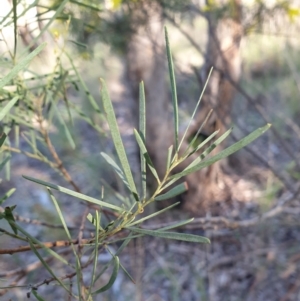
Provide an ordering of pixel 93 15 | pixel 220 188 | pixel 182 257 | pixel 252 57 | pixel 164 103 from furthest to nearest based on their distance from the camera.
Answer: pixel 252 57
pixel 220 188
pixel 164 103
pixel 182 257
pixel 93 15

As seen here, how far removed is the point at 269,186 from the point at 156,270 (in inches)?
28.1

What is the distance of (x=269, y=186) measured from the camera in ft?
6.46

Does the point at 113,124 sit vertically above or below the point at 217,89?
above

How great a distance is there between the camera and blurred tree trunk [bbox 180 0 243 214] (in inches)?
44.5

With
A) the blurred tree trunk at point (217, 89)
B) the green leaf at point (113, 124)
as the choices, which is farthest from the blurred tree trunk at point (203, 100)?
the green leaf at point (113, 124)

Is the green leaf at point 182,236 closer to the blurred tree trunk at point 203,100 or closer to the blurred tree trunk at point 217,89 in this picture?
the blurred tree trunk at point 217,89

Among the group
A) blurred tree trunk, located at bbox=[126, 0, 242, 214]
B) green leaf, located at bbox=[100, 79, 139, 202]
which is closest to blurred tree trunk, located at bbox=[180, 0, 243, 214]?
blurred tree trunk, located at bbox=[126, 0, 242, 214]

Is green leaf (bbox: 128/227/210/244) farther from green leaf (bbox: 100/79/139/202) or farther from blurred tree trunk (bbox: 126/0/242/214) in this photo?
blurred tree trunk (bbox: 126/0/242/214)

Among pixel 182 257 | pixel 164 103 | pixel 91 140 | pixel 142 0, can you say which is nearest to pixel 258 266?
pixel 182 257

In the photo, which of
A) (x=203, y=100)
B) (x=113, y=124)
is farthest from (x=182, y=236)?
(x=203, y=100)

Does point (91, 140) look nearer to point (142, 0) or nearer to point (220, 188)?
point (220, 188)

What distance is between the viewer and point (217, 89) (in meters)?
1.68

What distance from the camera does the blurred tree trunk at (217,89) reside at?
1.13 m

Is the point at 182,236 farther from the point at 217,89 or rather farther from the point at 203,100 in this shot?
the point at 217,89
